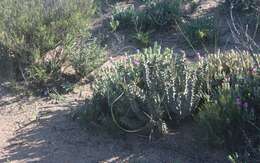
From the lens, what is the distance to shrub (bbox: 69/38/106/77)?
257 inches

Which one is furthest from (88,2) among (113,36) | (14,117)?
(14,117)

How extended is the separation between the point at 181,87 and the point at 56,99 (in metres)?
1.70

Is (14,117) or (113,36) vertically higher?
(113,36)

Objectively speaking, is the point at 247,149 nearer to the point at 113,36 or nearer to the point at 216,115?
the point at 216,115

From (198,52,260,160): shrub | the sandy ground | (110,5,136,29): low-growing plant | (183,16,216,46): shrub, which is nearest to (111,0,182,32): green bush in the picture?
(110,5,136,29): low-growing plant

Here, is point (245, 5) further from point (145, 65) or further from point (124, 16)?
point (145, 65)

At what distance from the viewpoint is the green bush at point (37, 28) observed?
640 centimetres

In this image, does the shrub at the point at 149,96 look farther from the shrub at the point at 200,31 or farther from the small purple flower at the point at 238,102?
the shrub at the point at 200,31

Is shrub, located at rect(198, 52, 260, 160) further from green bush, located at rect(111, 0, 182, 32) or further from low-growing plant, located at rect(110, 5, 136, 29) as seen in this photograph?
low-growing plant, located at rect(110, 5, 136, 29)

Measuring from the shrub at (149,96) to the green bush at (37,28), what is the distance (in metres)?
1.34

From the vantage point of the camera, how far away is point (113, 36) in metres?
7.79

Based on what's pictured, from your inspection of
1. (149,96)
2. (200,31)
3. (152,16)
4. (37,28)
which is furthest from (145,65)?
(152,16)

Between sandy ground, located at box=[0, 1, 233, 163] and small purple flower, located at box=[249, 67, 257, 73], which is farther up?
small purple flower, located at box=[249, 67, 257, 73]

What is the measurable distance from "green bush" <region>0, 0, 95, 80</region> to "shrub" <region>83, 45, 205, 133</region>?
4.40 feet
